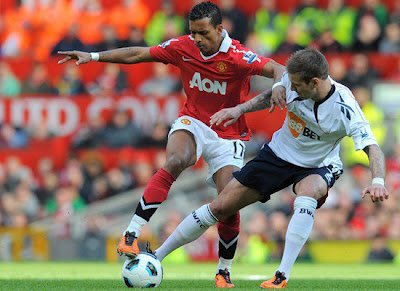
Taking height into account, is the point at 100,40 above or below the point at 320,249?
above

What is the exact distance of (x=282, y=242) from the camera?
1420cm

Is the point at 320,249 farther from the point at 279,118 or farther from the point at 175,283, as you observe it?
the point at 175,283

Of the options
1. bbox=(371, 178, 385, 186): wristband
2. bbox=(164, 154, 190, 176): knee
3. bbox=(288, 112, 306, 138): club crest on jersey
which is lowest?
bbox=(164, 154, 190, 176): knee

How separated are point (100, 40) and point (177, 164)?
36.2 ft

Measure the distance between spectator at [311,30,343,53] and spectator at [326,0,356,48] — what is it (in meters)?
0.25

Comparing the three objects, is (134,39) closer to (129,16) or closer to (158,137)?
(129,16)

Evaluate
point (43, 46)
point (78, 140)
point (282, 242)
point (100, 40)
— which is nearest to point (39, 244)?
point (78, 140)

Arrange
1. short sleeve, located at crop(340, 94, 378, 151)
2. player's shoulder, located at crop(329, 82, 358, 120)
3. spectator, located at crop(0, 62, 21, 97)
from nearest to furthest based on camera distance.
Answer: short sleeve, located at crop(340, 94, 378, 151)
player's shoulder, located at crop(329, 82, 358, 120)
spectator, located at crop(0, 62, 21, 97)

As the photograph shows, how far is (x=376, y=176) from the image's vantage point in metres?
6.79

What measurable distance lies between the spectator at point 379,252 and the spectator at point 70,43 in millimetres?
7543

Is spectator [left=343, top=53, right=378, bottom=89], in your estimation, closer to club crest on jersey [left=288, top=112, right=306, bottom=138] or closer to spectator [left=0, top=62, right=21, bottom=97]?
spectator [left=0, top=62, right=21, bottom=97]

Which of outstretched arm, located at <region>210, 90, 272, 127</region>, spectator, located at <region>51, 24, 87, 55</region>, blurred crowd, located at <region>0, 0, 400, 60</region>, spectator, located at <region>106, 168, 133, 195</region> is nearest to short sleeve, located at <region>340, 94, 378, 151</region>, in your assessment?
outstretched arm, located at <region>210, 90, 272, 127</region>

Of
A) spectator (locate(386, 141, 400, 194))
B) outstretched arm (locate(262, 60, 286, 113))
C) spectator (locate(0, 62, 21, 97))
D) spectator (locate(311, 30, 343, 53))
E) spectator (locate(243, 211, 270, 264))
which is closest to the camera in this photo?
outstretched arm (locate(262, 60, 286, 113))

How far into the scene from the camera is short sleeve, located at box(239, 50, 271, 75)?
838 centimetres
